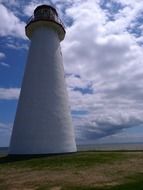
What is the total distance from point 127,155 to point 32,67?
9.89 metres

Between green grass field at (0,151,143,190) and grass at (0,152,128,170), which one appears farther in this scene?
grass at (0,152,128,170)

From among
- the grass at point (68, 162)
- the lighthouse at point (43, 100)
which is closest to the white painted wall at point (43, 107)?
the lighthouse at point (43, 100)

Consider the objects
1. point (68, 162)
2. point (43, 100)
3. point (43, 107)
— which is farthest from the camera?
point (43, 100)

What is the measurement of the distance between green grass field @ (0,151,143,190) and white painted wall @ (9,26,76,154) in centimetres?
309

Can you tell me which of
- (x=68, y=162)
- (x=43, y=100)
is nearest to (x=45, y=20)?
(x=43, y=100)

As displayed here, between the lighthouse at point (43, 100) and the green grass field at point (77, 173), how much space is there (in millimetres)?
3088

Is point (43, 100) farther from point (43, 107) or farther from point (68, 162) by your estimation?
point (68, 162)

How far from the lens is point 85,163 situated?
17578mm

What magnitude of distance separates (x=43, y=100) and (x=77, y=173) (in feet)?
30.4

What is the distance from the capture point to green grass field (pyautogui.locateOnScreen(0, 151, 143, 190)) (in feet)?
40.3

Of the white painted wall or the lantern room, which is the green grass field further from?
the lantern room

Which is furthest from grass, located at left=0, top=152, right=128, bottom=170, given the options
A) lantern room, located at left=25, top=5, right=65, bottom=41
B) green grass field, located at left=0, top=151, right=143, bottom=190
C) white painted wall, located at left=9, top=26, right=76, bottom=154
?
lantern room, located at left=25, top=5, right=65, bottom=41

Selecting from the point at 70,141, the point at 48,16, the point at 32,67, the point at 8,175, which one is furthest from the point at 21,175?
the point at 48,16

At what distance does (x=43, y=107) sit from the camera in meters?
22.9
